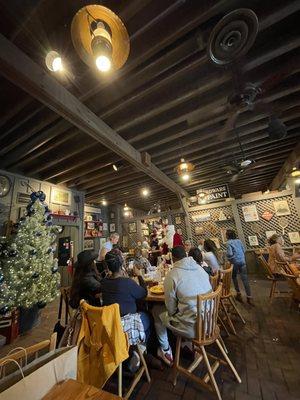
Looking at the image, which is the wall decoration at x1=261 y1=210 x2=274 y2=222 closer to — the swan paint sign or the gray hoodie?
the swan paint sign

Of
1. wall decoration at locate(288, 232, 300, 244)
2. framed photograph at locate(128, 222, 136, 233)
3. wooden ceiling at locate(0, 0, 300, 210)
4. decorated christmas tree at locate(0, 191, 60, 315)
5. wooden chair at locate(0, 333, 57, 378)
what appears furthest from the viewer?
framed photograph at locate(128, 222, 136, 233)

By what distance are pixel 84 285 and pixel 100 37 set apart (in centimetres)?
286

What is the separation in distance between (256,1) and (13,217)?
19.9 feet

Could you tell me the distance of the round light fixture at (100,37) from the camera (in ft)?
4.14

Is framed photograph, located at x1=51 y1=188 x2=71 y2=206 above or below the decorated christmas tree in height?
above

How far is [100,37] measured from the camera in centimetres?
132

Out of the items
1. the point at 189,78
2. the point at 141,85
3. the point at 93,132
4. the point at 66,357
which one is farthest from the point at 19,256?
the point at 189,78

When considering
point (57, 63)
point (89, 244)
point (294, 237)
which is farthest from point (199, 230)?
point (57, 63)

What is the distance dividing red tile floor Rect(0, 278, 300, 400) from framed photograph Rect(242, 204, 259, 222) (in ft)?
12.5

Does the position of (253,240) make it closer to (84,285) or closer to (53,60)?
(84,285)

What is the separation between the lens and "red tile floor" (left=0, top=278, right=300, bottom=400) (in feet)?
5.93

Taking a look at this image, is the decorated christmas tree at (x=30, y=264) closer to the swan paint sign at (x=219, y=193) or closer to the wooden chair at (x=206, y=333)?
the wooden chair at (x=206, y=333)

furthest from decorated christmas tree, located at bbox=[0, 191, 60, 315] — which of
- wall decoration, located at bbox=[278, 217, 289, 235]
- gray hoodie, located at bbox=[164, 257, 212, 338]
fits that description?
wall decoration, located at bbox=[278, 217, 289, 235]

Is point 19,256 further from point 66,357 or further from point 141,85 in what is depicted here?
point 141,85
